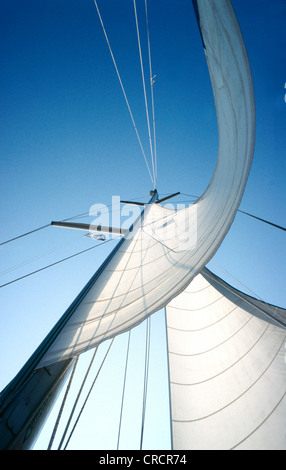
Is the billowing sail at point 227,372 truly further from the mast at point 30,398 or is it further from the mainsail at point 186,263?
the mast at point 30,398

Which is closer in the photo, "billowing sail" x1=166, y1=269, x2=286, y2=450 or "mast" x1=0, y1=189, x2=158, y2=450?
"mast" x1=0, y1=189, x2=158, y2=450

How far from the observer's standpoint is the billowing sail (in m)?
2.61

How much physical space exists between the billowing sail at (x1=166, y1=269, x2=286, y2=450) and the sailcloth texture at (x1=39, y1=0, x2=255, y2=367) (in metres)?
1.77

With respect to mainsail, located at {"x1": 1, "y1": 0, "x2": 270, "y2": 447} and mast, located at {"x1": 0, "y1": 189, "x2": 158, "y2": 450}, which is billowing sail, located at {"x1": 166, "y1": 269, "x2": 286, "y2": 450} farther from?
mast, located at {"x1": 0, "y1": 189, "x2": 158, "y2": 450}

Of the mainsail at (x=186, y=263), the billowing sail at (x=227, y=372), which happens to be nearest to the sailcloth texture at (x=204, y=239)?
the mainsail at (x=186, y=263)

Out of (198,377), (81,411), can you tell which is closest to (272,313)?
(198,377)

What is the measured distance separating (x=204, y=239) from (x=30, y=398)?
1.74m

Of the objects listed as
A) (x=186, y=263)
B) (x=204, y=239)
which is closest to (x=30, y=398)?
(x=186, y=263)

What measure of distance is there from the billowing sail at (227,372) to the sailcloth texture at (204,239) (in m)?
1.77

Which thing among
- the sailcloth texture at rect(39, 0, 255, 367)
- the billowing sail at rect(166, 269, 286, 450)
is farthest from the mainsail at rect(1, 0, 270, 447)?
the billowing sail at rect(166, 269, 286, 450)

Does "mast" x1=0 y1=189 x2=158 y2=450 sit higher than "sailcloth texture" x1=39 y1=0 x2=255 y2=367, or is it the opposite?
"sailcloth texture" x1=39 y1=0 x2=255 y2=367

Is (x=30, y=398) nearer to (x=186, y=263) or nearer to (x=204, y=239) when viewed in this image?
(x=186, y=263)

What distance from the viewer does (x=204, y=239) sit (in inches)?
81.4

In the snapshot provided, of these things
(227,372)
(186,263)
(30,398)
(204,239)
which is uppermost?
(204,239)
